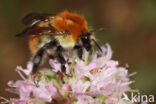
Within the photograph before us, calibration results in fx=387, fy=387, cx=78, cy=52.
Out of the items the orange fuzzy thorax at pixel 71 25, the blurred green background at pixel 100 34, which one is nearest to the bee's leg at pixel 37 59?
the orange fuzzy thorax at pixel 71 25

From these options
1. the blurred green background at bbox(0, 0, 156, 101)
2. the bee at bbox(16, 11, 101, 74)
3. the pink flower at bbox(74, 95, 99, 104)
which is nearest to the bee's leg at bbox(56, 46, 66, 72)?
the bee at bbox(16, 11, 101, 74)

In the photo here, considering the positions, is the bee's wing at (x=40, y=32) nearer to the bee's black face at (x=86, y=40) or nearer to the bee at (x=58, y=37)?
the bee at (x=58, y=37)

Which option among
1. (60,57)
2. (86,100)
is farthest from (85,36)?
(86,100)

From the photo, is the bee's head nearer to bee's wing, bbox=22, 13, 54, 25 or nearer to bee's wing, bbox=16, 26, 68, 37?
bee's wing, bbox=16, 26, 68, 37

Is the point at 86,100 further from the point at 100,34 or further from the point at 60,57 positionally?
the point at 100,34

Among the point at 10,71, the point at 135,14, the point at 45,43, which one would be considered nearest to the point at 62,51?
the point at 45,43

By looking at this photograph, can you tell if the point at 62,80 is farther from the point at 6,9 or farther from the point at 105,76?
the point at 6,9
